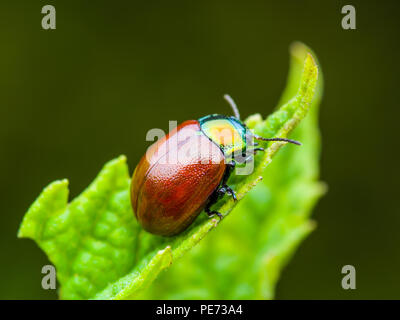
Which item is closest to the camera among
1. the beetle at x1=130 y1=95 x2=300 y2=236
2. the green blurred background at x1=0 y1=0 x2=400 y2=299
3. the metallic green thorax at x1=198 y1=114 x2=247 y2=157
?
the beetle at x1=130 y1=95 x2=300 y2=236

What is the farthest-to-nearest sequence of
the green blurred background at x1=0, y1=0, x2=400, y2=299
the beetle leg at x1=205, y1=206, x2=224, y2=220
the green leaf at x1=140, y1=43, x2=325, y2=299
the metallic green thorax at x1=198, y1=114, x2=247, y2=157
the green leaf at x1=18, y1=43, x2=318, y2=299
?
the green blurred background at x1=0, y1=0, x2=400, y2=299 < the metallic green thorax at x1=198, y1=114, x2=247, y2=157 < the green leaf at x1=140, y1=43, x2=325, y2=299 < the beetle leg at x1=205, y1=206, x2=224, y2=220 < the green leaf at x1=18, y1=43, x2=318, y2=299

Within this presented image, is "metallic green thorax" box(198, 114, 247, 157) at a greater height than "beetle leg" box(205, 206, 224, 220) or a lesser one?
greater

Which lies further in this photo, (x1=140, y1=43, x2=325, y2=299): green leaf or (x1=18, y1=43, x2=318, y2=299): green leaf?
(x1=140, y1=43, x2=325, y2=299): green leaf

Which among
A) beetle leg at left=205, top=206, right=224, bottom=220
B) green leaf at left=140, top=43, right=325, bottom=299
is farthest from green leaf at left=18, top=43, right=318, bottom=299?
green leaf at left=140, top=43, right=325, bottom=299

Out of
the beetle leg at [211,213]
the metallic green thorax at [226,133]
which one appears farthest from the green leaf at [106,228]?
the metallic green thorax at [226,133]

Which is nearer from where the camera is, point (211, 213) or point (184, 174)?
point (211, 213)

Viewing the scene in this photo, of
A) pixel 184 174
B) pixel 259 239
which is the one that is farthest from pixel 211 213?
pixel 259 239

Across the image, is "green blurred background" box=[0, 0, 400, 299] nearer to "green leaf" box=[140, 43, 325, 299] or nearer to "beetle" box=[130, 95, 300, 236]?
"green leaf" box=[140, 43, 325, 299]

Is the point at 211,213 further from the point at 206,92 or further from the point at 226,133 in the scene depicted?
the point at 206,92
